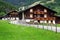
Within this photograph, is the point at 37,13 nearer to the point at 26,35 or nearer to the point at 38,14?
the point at 38,14

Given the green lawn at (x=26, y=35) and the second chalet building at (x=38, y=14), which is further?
the second chalet building at (x=38, y=14)

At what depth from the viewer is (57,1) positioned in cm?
14775

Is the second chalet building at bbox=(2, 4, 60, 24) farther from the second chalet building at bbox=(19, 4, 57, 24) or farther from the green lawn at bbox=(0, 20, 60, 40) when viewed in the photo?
the green lawn at bbox=(0, 20, 60, 40)

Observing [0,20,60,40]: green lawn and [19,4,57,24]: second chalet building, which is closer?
[0,20,60,40]: green lawn

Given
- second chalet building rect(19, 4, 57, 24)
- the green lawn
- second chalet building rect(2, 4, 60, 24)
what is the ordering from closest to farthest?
the green lawn
second chalet building rect(2, 4, 60, 24)
second chalet building rect(19, 4, 57, 24)

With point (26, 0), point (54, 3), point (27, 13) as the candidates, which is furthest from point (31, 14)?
point (26, 0)

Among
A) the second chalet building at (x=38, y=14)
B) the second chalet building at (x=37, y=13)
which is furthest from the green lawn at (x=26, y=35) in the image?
the second chalet building at (x=37, y=13)

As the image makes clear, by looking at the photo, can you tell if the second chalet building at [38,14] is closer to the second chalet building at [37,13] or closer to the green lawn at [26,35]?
the second chalet building at [37,13]

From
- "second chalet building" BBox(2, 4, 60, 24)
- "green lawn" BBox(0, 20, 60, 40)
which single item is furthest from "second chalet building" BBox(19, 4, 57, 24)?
"green lawn" BBox(0, 20, 60, 40)

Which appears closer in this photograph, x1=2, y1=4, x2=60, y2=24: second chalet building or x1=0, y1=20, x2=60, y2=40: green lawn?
x1=0, y1=20, x2=60, y2=40: green lawn

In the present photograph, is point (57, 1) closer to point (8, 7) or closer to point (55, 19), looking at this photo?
point (8, 7)

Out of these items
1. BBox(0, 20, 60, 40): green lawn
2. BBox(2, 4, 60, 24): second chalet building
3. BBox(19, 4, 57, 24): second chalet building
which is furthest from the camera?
BBox(19, 4, 57, 24): second chalet building

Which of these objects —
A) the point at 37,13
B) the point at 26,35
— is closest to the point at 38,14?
the point at 37,13

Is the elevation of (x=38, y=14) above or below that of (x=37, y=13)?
below
